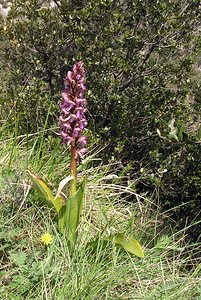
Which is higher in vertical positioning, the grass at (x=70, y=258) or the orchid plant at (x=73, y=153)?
the orchid plant at (x=73, y=153)

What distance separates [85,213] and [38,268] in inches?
32.4

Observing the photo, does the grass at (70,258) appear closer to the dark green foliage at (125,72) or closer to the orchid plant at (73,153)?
the orchid plant at (73,153)

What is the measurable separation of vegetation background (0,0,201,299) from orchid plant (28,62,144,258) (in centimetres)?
101

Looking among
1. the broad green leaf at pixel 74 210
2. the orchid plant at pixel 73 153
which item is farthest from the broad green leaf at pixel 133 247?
the broad green leaf at pixel 74 210

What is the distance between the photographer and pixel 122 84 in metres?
4.39

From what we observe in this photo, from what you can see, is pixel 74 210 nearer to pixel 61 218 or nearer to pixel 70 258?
pixel 61 218

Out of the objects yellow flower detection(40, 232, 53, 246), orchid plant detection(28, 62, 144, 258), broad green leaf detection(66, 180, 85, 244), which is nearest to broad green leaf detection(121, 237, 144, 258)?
orchid plant detection(28, 62, 144, 258)

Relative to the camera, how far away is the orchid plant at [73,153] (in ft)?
8.72

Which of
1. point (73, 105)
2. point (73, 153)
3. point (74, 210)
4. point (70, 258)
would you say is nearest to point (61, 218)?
point (74, 210)

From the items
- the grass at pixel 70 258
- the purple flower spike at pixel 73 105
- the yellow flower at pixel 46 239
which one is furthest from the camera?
the yellow flower at pixel 46 239

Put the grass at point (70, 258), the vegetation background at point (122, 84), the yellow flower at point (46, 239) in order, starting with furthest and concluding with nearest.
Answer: the vegetation background at point (122, 84) → the yellow flower at point (46, 239) → the grass at point (70, 258)

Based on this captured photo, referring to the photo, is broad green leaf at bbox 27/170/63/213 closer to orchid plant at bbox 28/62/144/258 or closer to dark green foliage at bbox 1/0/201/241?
orchid plant at bbox 28/62/144/258

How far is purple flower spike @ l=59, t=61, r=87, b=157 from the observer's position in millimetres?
2646

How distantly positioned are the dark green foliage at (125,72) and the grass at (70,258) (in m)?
0.81
